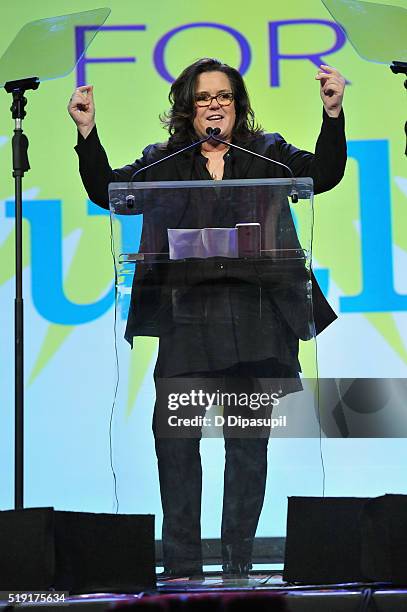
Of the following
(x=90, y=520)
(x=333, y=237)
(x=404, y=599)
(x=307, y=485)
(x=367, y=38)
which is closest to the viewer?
(x=404, y=599)

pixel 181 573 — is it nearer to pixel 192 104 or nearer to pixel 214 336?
pixel 214 336

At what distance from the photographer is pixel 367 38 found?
2730 millimetres

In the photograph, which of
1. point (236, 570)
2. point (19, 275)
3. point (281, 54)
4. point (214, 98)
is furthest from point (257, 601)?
point (281, 54)

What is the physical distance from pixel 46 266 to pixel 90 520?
174 centimetres

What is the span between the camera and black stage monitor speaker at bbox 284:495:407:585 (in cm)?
206

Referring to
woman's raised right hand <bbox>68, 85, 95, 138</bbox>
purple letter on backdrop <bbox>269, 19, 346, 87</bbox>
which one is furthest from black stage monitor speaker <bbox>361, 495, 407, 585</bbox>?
purple letter on backdrop <bbox>269, 19, 346, 87</bbox>

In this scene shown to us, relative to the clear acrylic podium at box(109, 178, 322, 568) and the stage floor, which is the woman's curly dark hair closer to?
the clear acrylic podium at box(109, 178, 322, 568)

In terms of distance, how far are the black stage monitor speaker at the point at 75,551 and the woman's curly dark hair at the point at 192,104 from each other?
43.8 inches

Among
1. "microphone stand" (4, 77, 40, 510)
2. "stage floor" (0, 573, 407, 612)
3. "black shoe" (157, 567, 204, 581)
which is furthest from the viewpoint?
"microphone stand" (4, 77, 40, 510)

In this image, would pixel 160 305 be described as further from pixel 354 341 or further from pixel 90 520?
pixel 354 341

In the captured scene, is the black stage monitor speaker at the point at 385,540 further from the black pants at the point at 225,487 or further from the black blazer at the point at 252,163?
the black blazer at the point at 252,163

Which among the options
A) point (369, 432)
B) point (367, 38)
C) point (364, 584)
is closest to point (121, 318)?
point (364, 584)

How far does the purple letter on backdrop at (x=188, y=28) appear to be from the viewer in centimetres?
375

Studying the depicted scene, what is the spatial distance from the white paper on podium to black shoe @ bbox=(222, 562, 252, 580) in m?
0.69
